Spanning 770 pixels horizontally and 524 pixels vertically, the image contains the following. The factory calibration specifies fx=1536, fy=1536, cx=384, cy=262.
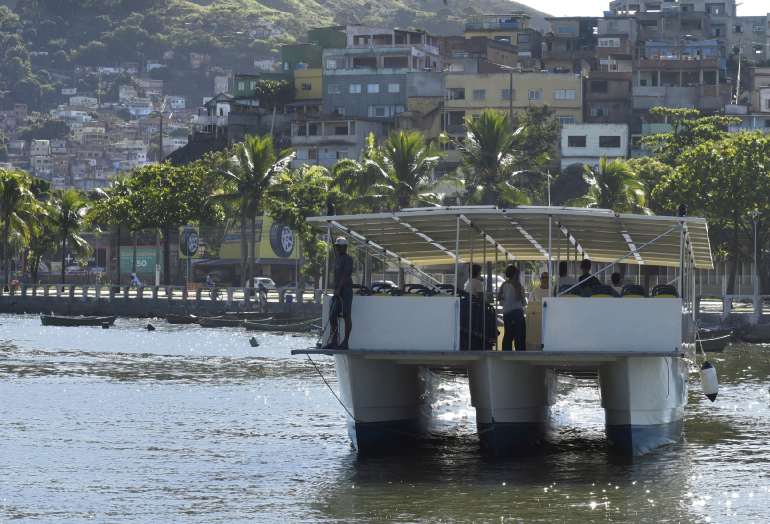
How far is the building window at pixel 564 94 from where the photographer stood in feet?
413

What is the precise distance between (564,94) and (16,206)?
48.0 meters

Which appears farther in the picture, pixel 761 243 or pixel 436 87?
pixel 436 87

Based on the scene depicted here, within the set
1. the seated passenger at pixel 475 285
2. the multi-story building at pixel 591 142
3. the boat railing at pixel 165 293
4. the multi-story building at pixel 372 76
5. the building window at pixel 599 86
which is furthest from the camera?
the multi-story building at pixel 372 76

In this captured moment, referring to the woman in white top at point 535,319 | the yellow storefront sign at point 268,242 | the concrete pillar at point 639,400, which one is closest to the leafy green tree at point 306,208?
the yellow storefront sign at point 268,242

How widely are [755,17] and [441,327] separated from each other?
15313 cm

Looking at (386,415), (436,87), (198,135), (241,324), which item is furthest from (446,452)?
(198,135)

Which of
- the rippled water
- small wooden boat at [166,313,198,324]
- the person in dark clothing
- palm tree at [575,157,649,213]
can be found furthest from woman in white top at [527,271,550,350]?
small wooden boat at [166,313,198,324]

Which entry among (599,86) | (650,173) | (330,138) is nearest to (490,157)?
(650,173)

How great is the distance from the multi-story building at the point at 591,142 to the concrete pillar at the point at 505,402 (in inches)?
3531

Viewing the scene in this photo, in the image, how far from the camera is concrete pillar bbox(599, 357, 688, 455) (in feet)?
83.1

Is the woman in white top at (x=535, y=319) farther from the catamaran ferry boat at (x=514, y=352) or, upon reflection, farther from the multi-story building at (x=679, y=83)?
the multi-story building at (x=679, y=83)

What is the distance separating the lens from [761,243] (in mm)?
78625

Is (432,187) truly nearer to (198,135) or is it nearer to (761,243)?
(761,243)

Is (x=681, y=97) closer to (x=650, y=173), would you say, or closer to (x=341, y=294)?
(x=650, y=173)
